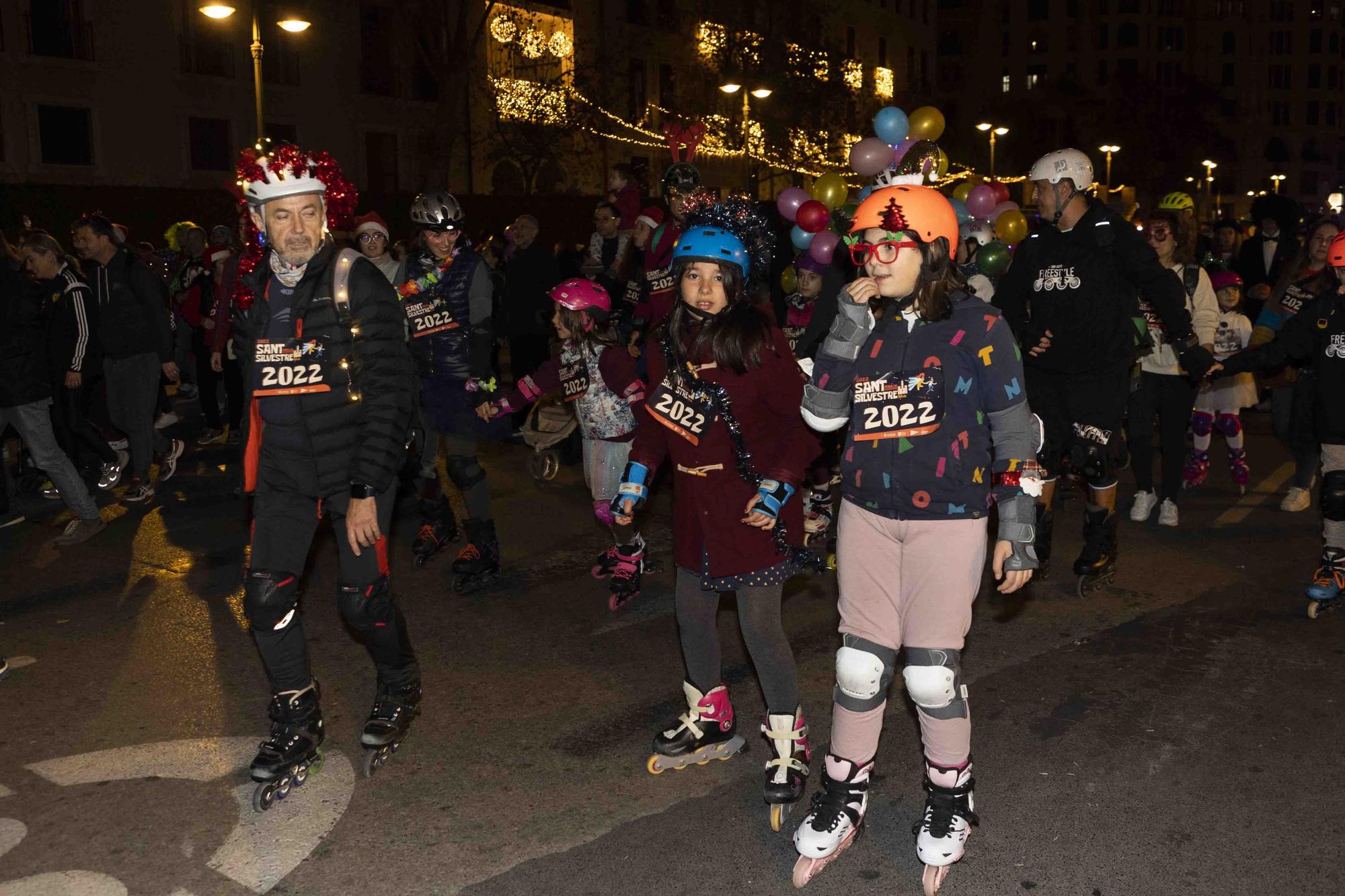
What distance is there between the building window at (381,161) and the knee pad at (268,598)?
102ft

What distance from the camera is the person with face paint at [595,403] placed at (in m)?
6.73

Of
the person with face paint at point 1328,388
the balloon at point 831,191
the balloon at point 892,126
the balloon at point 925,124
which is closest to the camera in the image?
the person with face paint at point 1328,388

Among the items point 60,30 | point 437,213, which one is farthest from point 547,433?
point 60,30

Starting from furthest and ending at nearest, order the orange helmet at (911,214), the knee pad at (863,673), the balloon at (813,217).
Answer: the balloon at (813,217), the knee pad at (863,673), the orange helmet at (911,214)

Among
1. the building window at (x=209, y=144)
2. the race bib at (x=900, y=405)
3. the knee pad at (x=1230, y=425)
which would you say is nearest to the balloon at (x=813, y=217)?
the knee pad at (x=1230, y=425)

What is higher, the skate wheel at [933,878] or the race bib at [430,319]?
the race bib at [430,319]

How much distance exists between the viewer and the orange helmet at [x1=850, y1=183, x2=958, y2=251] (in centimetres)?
364

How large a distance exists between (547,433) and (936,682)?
6939mm

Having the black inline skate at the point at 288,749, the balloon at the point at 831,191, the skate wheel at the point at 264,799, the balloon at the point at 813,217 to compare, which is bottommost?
the skate wheel at the point at 264,799

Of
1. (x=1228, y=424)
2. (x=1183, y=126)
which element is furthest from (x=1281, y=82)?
(x=1228, y=424)

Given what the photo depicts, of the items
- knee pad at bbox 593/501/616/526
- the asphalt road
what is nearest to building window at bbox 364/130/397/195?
the asphalt road

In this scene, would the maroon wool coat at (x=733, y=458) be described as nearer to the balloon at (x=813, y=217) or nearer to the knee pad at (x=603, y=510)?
the knee pad at (x=603, y=510)

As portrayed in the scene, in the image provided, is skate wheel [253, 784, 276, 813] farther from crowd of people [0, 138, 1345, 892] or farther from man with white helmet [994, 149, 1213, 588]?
man with white helmet [994, 149, 1213, 588]

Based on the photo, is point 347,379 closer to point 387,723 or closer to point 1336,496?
point 387,723
